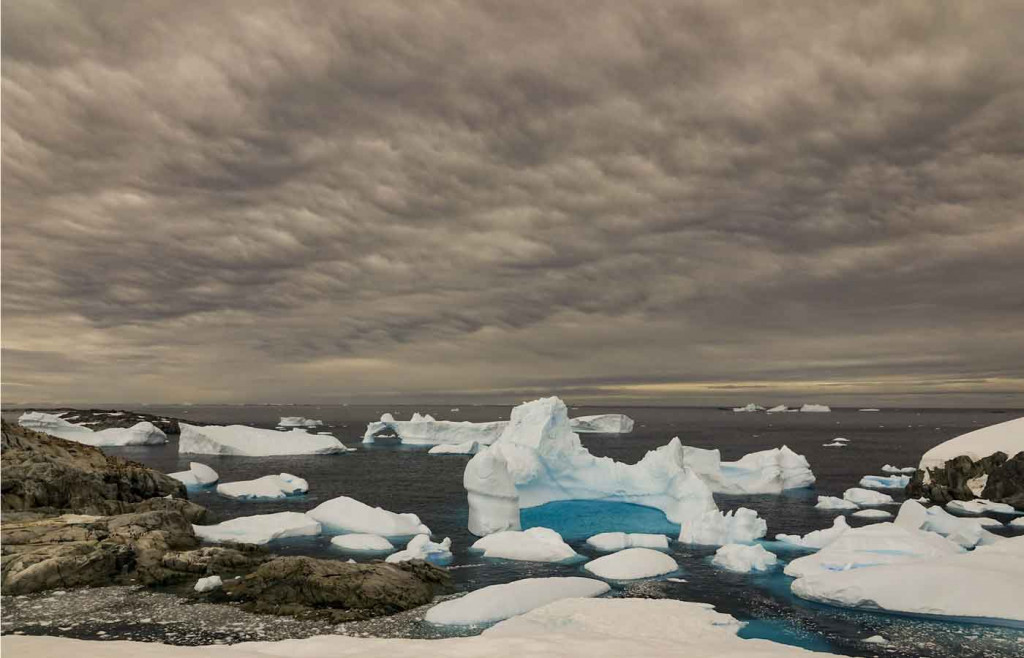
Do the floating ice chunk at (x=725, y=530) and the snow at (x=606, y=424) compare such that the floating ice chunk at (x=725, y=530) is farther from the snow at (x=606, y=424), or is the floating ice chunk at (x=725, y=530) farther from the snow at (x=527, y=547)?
the snow at (x=606, y=424)

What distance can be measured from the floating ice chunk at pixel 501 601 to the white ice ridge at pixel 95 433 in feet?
251

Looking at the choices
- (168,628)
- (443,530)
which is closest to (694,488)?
(443,530)

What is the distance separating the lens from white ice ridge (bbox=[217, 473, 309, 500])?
39.8 meters

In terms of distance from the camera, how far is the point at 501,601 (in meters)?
16.6

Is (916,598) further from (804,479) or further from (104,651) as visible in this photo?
(804,479)

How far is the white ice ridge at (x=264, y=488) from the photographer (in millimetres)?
39812

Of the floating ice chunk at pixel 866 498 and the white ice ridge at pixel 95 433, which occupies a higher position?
the white ice ridge at pixel 95 433

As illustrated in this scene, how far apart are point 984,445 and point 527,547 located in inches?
1338

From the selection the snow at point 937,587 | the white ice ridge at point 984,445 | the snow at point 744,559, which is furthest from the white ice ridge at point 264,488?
the white ice ridge at point 984,445

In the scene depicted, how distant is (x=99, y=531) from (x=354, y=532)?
10.0 meters

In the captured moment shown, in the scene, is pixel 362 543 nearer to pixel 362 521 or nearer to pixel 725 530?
pixel 362 521

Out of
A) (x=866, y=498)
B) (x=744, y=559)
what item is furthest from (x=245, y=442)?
(x=744, y=559)

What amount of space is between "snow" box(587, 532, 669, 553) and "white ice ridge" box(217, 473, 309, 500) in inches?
888

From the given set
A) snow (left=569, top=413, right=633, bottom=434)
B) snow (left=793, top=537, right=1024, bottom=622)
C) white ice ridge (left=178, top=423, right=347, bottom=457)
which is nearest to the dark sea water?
snow (left=793, top=537, right=1024, bottom=622)
